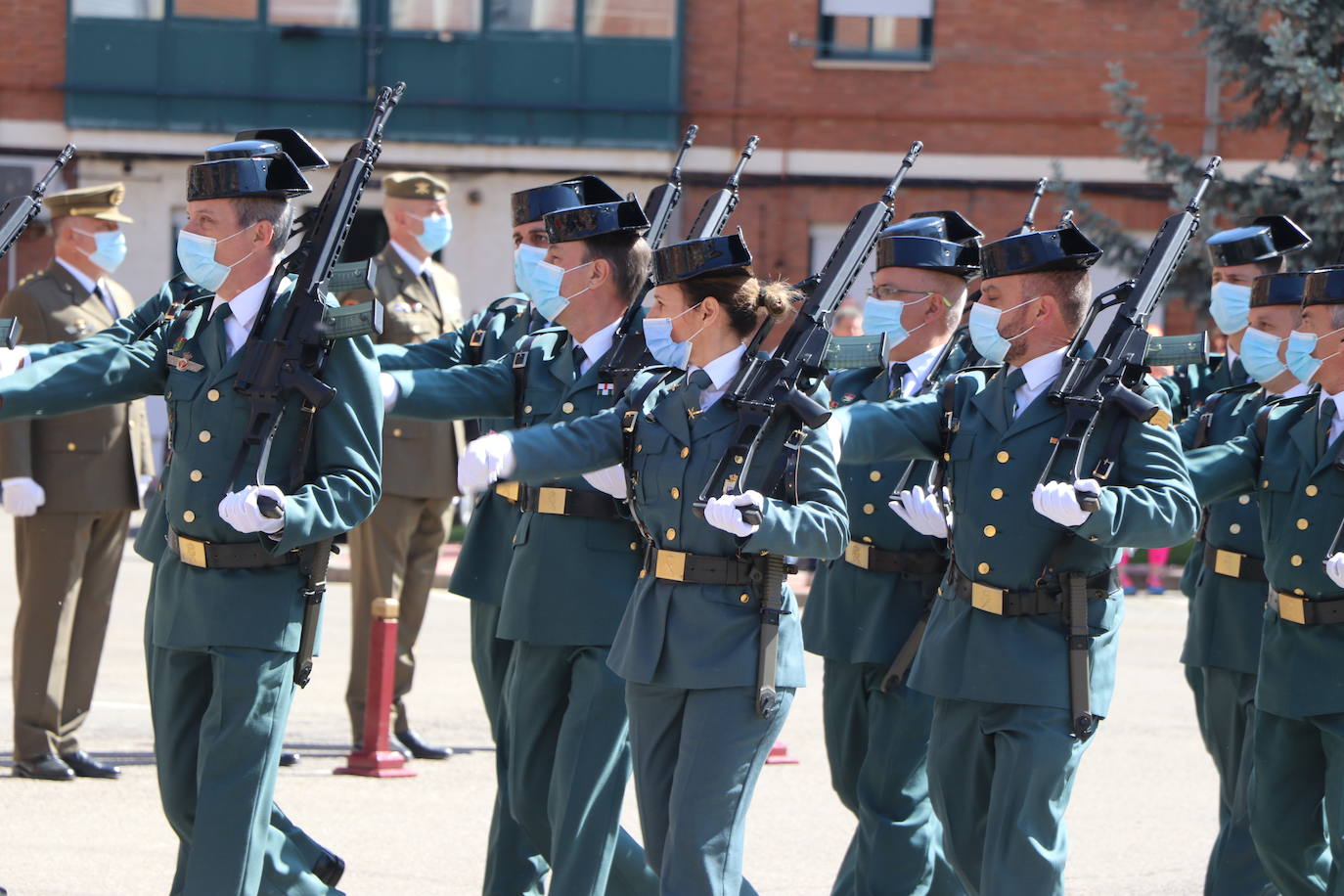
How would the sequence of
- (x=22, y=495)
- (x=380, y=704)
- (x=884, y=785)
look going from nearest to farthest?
(x=884, y=785) < (x=22, y=495) < (x=380, y=704)

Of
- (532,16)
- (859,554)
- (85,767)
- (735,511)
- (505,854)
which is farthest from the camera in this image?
(532,16)

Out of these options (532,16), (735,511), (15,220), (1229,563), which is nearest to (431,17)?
(532,16)

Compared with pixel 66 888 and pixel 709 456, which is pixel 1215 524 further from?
pixel 66 888

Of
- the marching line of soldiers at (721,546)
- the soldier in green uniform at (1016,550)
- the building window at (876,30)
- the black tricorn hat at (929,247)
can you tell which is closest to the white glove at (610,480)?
the marching line of soldiers at (721,546)

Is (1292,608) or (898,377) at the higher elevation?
(898,377)

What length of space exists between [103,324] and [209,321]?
10.5 ft

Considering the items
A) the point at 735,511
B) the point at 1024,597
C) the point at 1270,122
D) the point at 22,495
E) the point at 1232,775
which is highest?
the point at 1270,122

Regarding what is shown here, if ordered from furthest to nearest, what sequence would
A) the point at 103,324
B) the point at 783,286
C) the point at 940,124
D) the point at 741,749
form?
1. the point at 940,124
2. the point at 103,324
3. the point at 783,286
4. the point at 741,749

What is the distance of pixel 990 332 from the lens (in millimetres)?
5984

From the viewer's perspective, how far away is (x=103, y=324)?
8.93m

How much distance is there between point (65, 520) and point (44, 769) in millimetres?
1009

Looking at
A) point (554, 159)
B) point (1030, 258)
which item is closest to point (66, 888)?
point (1030, 258)

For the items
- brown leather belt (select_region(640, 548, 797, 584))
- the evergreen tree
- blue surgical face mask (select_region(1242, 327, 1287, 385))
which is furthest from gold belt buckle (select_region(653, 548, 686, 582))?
the evergreen tree

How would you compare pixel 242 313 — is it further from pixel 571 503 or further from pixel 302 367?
pixel 571 503
